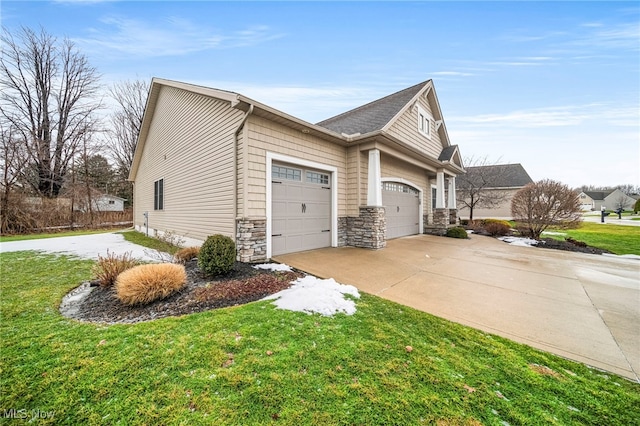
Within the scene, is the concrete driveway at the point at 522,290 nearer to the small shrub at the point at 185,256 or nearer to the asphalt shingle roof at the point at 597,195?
the small shrub at the point at 185,256

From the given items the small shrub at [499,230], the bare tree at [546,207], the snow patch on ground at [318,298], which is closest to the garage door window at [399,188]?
the small shrub at [499,230]

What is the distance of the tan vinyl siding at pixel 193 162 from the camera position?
654cm

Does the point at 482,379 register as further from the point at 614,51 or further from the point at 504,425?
the point at 614,51

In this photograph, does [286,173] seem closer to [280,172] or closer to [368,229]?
[280,172]

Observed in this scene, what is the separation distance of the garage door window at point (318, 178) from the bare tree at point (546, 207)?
9332 mm

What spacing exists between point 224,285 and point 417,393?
3.56m

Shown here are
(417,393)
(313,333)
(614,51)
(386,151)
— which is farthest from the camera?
(386,151)

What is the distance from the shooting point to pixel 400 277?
509cm

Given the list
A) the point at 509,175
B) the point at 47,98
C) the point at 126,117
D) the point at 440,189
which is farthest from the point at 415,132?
the point at 47,98

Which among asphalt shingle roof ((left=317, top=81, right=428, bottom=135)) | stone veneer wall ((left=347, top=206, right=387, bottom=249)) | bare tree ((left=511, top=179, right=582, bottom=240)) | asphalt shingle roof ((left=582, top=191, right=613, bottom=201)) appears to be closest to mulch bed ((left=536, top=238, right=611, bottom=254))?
bare tree ((left=511, top=179, right=582, bottom=240))

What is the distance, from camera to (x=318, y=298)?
3639mm

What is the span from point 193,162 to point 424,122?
36.0 feet

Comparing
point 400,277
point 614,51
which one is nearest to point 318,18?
point 400,277

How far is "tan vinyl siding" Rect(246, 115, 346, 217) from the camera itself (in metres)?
5.94
